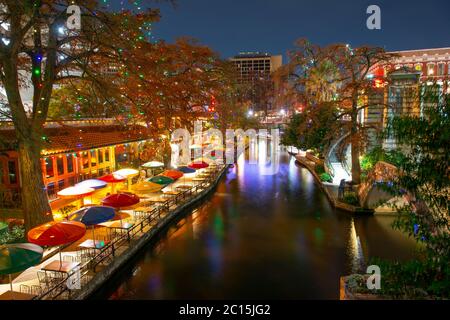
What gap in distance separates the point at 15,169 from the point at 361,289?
635 inches

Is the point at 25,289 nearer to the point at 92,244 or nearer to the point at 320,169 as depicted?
the point at 92,244

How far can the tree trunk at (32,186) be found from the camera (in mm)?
13133

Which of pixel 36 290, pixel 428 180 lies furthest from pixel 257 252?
pixel 428 180

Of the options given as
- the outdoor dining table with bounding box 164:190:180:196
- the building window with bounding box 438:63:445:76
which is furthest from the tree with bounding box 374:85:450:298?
the building window with bounding box 438:63:445:76

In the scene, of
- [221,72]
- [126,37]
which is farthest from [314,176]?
[126,37]

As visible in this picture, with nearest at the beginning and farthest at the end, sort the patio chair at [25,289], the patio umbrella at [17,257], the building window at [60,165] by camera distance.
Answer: the patio umbrella at [17,257] → the patio chair at [25,289] → the building window at [60,165]

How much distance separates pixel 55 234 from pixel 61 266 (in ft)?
4.09

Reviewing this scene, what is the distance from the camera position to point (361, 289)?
9047mm

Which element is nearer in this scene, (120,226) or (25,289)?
(25,289)

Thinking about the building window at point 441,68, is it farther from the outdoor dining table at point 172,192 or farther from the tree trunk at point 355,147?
the outdoor dining table at point 172,192

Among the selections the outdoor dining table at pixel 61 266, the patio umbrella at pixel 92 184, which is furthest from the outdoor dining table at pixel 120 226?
the outdoor dining table at pixel 61 266

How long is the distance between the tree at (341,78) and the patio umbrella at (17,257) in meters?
20.7

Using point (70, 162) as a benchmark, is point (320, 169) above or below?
below

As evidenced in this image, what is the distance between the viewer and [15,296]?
9.91 metres
